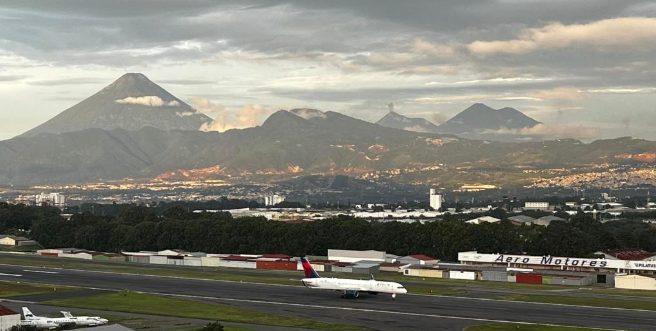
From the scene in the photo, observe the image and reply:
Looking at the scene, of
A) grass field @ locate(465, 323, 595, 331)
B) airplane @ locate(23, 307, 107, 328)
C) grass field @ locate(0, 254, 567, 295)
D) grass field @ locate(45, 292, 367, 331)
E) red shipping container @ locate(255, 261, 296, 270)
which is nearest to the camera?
airplane @ locate(23, 307, 107, 328)

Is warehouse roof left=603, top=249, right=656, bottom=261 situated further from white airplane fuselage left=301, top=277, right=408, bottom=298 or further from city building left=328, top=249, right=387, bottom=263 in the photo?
white airplane fuselage left=301, top=277, right=408, bottom=298

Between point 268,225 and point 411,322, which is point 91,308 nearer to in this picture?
point 411,322

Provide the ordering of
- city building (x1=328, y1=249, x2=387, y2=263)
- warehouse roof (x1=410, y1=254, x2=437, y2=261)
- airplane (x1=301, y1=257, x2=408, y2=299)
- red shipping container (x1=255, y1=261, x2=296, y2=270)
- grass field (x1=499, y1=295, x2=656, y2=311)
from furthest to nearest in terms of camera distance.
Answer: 1. city building (x1=328, y1=249, x2=387, y2=263)
2. warehouse roof (x1=410, y1=254, x2=437, y2=261)
3. red shipping container (x1=255, y1=261, x2=296, y2=270)
4. airplane (x1=301, y1=257, x2=408, y2=299)
5. grass field (x1=499, y1=295, x2=656, y2=311)

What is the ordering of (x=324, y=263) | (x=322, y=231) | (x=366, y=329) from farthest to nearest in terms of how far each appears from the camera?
(x=322, y=231) < (x=324, y=263) < (x=366, y=329)

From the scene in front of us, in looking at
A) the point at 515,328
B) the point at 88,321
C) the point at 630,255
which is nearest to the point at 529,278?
the point at 630,255

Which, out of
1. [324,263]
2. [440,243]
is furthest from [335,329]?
[440,243]

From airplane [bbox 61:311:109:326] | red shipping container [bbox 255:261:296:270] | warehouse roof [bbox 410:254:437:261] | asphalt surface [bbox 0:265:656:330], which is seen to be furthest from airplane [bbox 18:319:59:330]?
warehouse roof [bbox 410:254:437:261]

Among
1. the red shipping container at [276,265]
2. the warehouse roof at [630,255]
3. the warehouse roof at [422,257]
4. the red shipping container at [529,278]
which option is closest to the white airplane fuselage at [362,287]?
the red shipping container at [529,278]
